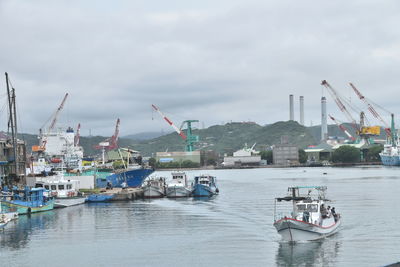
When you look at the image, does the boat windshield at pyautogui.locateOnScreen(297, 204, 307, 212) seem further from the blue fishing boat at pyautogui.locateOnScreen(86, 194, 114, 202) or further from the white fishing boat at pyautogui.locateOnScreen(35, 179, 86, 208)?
the blue fishing boat at pyautogui.locateOnScreen(86, 194, 114, 202)

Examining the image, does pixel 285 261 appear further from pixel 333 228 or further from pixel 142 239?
pixel 142 239

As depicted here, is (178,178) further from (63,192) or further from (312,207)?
(312,207)

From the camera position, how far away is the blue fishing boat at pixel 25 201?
6588 cm

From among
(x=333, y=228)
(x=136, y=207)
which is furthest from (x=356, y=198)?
(x=333, y=228)

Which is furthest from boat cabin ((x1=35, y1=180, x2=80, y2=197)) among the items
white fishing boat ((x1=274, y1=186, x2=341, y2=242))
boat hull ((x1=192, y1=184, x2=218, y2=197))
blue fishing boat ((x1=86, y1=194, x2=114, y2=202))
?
white fishing boat ((x1=274, y1=186, x2=341, y2=242))

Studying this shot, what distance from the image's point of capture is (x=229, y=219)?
62656mm

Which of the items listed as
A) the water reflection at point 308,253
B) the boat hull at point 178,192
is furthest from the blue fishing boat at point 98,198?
the water reflection at point 308,253

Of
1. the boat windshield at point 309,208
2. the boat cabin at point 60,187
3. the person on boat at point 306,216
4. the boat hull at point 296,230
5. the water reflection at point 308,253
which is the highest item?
the boat cabin at point 60,187

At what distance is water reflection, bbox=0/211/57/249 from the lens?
49.1 metres

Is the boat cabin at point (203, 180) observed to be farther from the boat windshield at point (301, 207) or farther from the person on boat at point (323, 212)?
the boat windshield at point (301, 207)

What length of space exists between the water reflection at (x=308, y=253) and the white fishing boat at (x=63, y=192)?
129ft

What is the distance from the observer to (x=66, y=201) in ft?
255

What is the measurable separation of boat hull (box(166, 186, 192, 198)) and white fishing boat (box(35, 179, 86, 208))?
16194mm

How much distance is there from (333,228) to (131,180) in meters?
62.8
